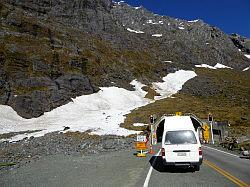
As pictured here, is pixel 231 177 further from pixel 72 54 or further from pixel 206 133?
pixel 72 54

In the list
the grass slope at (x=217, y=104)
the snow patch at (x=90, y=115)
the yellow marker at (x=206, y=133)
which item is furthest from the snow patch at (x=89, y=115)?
the yellow marker at (x=206, y=133)

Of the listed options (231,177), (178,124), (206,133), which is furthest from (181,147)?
(206,133)

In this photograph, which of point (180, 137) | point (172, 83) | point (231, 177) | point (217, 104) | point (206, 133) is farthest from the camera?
point (172, 83)

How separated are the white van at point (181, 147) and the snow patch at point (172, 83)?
77.9m

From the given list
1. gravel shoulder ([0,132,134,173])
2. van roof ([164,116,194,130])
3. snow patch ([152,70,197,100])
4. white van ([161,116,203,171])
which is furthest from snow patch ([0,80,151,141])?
white van ([161,116,203,171])

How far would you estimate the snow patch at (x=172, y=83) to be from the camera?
104 m

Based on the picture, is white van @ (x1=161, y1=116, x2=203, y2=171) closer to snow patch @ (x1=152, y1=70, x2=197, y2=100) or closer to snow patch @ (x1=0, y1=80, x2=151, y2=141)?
snow patch @ (x1=0, y1=80, x2=151, y2=141)

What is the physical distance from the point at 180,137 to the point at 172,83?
3885 inches

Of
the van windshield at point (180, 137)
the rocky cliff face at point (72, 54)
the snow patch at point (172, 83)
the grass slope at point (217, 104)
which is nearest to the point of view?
the van windshield at point (180, 137)

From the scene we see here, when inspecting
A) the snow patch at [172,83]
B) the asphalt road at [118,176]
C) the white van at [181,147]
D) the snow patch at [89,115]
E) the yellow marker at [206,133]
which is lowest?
the asphalt road at [118,176]

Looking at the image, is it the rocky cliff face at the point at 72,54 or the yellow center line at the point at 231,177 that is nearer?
the yellow center line at the point at 231,177

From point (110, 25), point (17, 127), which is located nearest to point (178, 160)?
point (17, 127)

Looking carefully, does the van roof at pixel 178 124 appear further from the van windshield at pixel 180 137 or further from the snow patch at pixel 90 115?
the snow patch at pixel 90 115

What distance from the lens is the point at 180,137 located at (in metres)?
16.9
